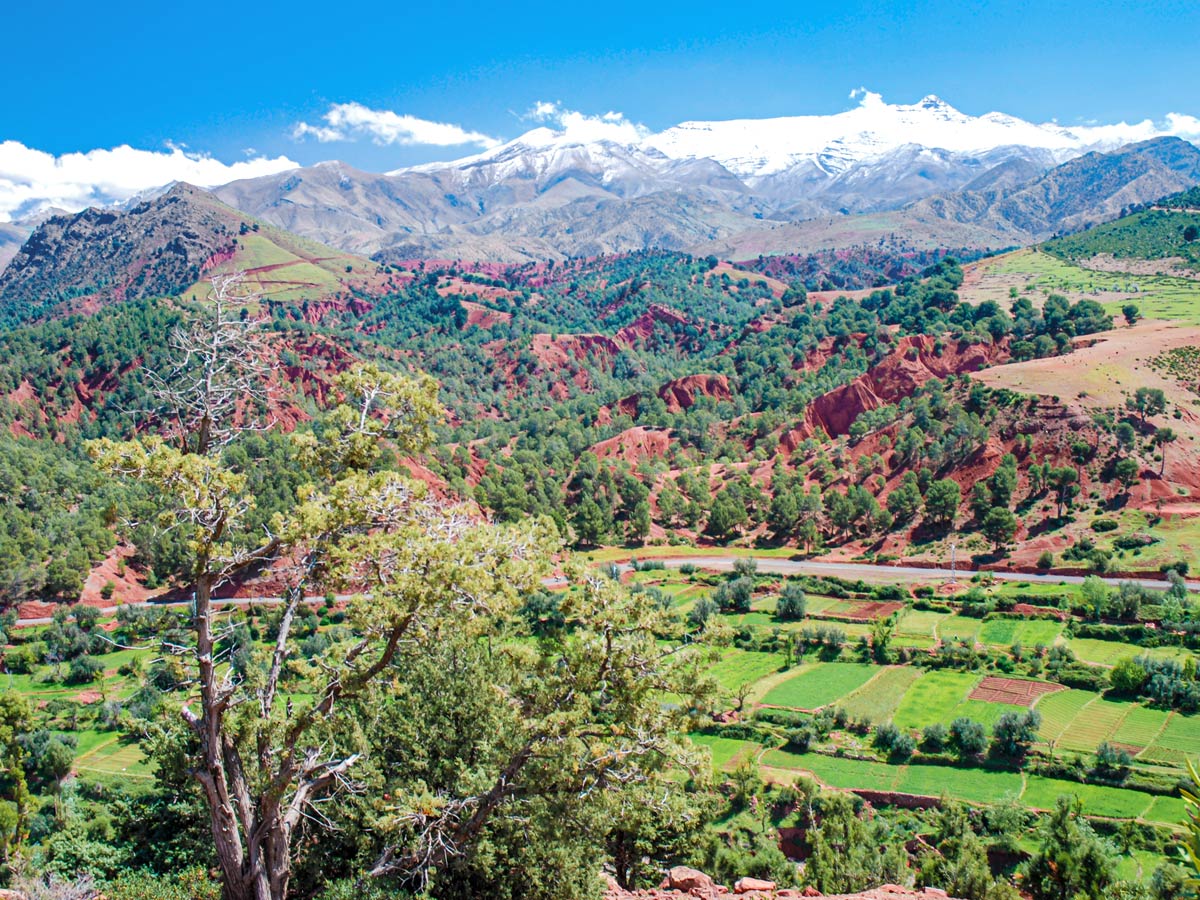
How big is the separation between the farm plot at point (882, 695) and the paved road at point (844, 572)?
61.4ft

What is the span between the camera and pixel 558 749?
1370 cm

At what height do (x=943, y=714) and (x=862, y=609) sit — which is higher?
(x=862, y=609)

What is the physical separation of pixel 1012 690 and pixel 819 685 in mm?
12927

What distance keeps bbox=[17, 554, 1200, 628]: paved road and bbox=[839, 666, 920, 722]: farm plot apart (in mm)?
18703

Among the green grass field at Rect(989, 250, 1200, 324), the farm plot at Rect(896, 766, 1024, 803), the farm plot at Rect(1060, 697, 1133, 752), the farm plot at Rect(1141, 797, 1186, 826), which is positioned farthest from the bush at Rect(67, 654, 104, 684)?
the green grass field at Rect(989, 250, 1200, 324)

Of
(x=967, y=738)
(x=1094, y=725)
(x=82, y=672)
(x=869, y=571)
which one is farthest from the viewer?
(x=869, y=571)

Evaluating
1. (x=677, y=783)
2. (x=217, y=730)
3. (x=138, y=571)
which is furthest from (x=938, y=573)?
(x=138, y=571)

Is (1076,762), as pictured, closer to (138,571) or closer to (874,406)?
(874,406)

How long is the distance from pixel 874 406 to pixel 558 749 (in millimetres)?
108364

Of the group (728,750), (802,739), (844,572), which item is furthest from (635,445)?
(802,739)

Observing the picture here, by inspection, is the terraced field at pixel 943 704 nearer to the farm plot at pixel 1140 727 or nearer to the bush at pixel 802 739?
the farm plot at pixel 1140 727

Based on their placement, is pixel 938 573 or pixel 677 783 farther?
pixel 938 573

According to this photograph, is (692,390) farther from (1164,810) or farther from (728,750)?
(1164,810)

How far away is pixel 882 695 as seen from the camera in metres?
55.3
